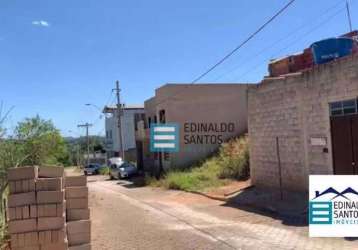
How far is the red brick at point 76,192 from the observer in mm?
9992

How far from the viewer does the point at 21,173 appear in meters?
8.79

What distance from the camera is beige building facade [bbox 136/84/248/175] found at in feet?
126

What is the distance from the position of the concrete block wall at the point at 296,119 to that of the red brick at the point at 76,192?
8.79 metres

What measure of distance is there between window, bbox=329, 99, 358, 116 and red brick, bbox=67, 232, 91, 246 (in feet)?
29.7

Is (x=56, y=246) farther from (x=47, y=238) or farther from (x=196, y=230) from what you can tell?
(x=196, y=230)

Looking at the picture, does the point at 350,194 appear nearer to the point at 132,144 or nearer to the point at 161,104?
the point at 161,104

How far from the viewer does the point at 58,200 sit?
8.89 meters

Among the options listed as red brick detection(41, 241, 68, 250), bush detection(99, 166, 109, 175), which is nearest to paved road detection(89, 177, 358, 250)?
red brick detection(41, 241, 68, 250)

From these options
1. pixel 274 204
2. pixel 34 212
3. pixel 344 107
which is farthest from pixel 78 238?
pixel 344 107

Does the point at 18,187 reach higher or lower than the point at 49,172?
lower

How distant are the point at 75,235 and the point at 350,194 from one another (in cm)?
493

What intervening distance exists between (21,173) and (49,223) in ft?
3.16

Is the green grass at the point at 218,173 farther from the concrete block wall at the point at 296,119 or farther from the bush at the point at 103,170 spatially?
the bush at the point at 103,170

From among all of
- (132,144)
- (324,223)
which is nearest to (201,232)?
(324,223)
